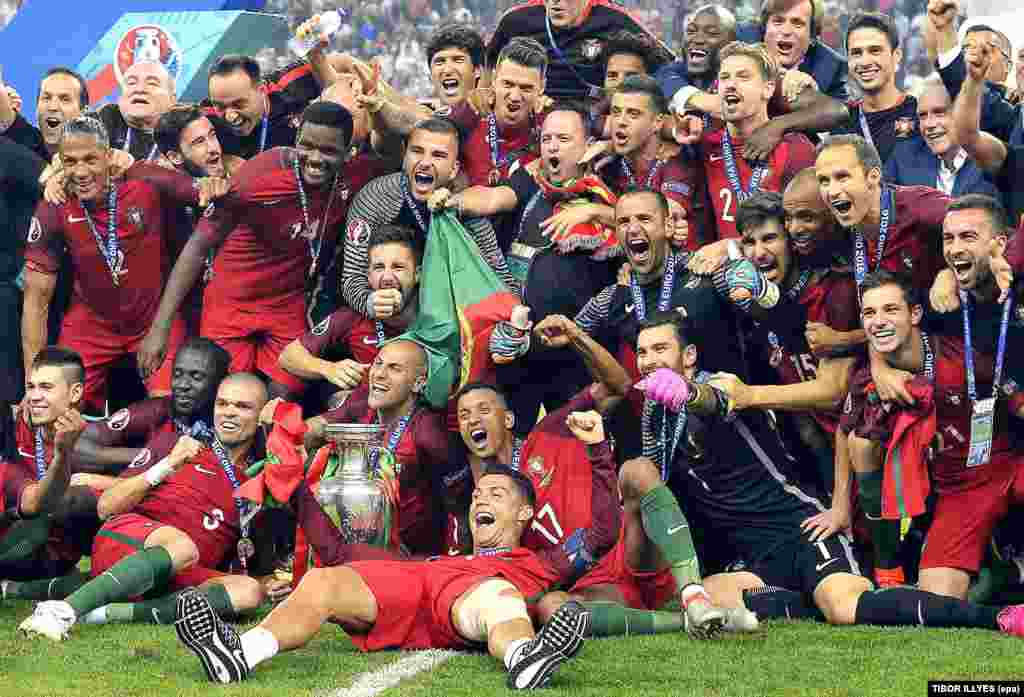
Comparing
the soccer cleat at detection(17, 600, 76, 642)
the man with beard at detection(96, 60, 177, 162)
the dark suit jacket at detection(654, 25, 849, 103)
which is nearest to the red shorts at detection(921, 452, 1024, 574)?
the dark suit jacket at detection(654, 25, 849, 103)

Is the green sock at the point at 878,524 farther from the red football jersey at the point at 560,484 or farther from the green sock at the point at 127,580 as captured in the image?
the green sock at the point at 127,580

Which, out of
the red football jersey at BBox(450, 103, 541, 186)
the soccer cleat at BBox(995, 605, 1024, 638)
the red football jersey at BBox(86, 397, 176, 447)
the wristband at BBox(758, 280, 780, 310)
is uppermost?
the red football jersey at BBox(450, 103, 541, 186)

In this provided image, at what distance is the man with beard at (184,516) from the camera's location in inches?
271

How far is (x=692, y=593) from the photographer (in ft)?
20.7

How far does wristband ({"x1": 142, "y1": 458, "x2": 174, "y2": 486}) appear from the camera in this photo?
7.27m

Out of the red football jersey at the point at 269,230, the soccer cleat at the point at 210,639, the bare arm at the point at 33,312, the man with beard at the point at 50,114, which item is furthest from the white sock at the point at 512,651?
the man with beard at the point at 50,114

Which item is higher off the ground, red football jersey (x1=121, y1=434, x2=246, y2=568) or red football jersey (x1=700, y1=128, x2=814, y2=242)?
red football jersey (x1=700, y1=128, x2=814, y2=242)

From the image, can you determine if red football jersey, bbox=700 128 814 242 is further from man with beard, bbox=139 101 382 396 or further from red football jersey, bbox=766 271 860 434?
man with beard, bbox=139 101 382 396

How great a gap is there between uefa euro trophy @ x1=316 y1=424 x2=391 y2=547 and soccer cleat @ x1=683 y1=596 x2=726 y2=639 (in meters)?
1.28

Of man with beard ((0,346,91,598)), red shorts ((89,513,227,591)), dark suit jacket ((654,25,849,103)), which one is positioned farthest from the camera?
dark suit jacket ((654,25,849,103))

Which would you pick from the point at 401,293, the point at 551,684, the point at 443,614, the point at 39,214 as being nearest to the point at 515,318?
the point at 401,293

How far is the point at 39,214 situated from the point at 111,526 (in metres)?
1.97

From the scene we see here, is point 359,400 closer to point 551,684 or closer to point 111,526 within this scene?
point 111,526

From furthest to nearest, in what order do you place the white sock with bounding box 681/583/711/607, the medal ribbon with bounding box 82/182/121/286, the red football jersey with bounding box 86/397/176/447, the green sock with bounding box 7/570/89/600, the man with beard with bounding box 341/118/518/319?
the medal ribbon with bounding box 82/182/121/286
the red football jersey with bounding box 86/397/176/447
the man with beard with bounding box 341/118/518/319
the green sock with bounding box 7/570/89/600
the white sock with bounding box 681/583/711/607
